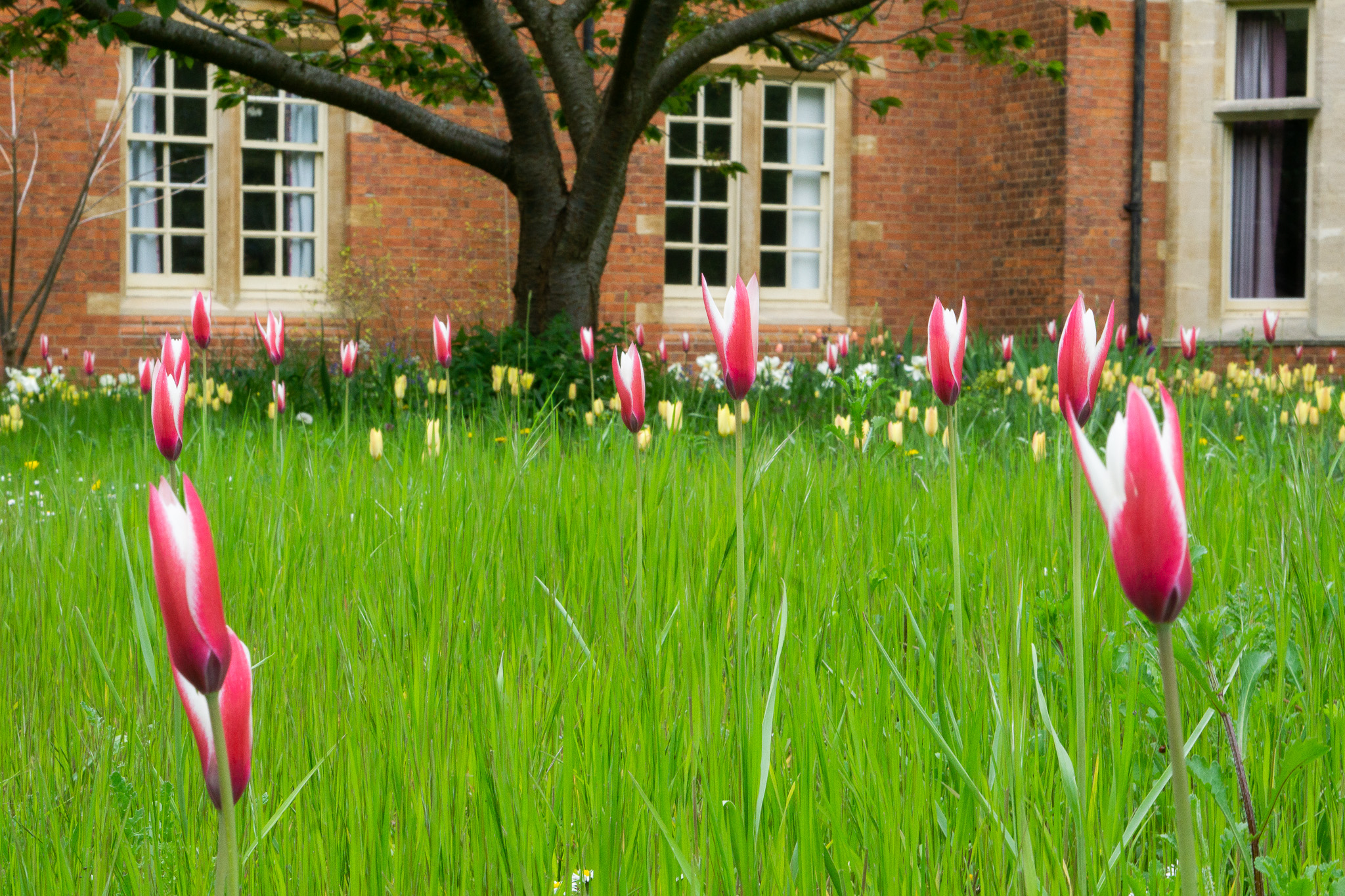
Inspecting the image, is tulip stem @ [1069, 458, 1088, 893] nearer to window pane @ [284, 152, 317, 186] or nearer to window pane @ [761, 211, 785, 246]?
window pane @ [284, 152, 317, 186]

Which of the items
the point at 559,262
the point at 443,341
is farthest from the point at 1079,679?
the point at 559,262

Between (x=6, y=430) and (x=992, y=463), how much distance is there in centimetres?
436

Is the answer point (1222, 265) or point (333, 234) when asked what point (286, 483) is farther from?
point (1222, 265)

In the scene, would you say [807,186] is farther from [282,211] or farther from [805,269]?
[282,211]

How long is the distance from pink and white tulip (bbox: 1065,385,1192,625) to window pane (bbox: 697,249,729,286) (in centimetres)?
1263

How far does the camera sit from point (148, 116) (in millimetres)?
11656

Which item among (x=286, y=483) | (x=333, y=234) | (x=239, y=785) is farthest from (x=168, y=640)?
(x=333, y=234)

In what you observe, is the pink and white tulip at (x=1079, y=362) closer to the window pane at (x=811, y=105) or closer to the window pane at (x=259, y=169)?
the window pane at (x=259, y=169)

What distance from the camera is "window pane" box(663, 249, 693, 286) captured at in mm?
13102

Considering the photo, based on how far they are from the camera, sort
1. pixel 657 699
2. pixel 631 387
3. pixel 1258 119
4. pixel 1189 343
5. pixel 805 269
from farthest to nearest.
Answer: pixel 805 269, pixel 1258 119, pixel 1189 343, pixel 631 387, pixel 657 699

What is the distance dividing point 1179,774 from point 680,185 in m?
12.9

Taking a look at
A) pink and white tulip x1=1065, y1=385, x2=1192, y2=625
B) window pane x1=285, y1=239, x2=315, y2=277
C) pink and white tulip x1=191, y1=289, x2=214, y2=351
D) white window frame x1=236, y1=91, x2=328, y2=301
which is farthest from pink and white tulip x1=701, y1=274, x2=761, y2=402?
window pane x1=285, y1=239, x2=315, y2=277

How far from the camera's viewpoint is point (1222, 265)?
12430 mm

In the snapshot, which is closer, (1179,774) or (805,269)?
(1179,774)
